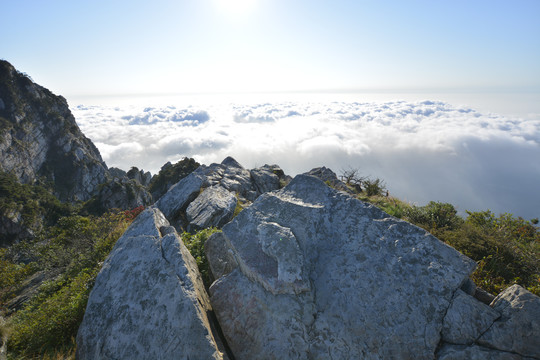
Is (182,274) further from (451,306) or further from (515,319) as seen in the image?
(515,319)

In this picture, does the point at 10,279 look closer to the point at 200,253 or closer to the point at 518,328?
the point at 200,253

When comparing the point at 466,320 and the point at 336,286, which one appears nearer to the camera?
the point at 466,320

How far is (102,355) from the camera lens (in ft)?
16.0

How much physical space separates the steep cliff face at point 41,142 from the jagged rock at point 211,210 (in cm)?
9497

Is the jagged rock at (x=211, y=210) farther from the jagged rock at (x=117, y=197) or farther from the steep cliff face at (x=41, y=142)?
the steep cliff face at (x=41, y=142)

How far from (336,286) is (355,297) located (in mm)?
425

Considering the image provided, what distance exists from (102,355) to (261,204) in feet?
15.8

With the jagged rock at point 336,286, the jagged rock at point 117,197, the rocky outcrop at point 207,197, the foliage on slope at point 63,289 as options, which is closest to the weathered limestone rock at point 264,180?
the rocky outcrop at point 207,197

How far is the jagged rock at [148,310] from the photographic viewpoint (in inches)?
183

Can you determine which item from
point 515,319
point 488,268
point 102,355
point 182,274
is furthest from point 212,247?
point 488,268

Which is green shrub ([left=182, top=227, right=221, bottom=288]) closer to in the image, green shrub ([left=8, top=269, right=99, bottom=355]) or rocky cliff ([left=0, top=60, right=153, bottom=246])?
green shrub ([left=8, top=269, right=99, bottom=355])

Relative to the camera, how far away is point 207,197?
13.0m

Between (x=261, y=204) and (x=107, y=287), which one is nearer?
(x=107, y=287)

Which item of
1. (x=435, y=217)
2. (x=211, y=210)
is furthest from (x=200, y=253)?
(x=435, y=217)
